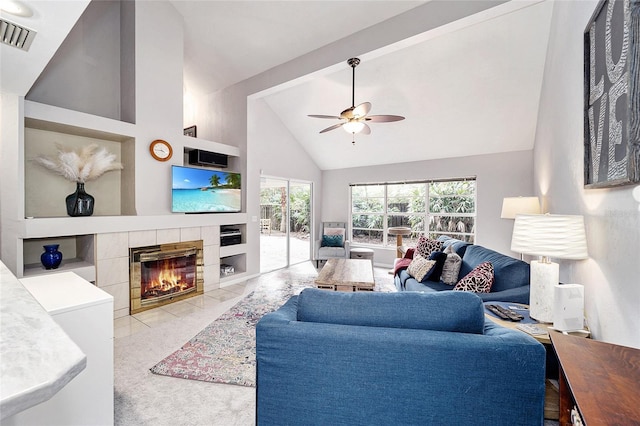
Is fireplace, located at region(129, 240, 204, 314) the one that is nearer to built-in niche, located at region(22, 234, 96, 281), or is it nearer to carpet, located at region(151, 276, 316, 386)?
built-in niche, located at region(22, 234, 96, 281)

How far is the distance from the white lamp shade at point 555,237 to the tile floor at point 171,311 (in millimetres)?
3353

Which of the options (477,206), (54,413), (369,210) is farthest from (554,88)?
(54,413)

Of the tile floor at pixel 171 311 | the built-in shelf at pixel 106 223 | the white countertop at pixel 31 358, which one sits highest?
the built-in shelf at pixel 106 223

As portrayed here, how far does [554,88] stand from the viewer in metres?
2.83

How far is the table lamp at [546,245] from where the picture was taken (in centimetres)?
161

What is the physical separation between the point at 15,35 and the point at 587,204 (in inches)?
134

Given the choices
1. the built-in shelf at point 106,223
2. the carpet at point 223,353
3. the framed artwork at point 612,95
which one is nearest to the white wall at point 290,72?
the built-in shelf at point 106,223

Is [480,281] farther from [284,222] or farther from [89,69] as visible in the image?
[89,69]

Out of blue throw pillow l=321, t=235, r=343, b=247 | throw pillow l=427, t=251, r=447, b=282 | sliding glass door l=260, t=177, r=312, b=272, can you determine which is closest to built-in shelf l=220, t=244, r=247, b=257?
sliding glass door l=260, t=177, r=312, b=272

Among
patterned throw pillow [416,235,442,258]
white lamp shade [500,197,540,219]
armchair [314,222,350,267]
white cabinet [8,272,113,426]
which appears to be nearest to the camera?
white cabinet [8,272,113,426]

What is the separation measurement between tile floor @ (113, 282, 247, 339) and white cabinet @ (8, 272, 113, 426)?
151 centimetres

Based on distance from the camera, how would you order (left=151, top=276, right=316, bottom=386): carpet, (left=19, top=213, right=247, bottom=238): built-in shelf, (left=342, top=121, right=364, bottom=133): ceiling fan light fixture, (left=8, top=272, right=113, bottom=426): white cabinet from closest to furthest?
(left=8, top=272, right=113, bottom=426): white cabinet
(left=151, top=276, right=316, bottom=386): carpet
(left=19, top=213, right=247, bottom=238): built-in shelf
(left=342, top=121, right=364, bottom=133): ceiling fan light fixture

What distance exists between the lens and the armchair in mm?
5965

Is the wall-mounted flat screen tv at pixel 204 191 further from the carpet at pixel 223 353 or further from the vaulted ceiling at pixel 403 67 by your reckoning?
the vaulted ceiling at pixel 403 67
